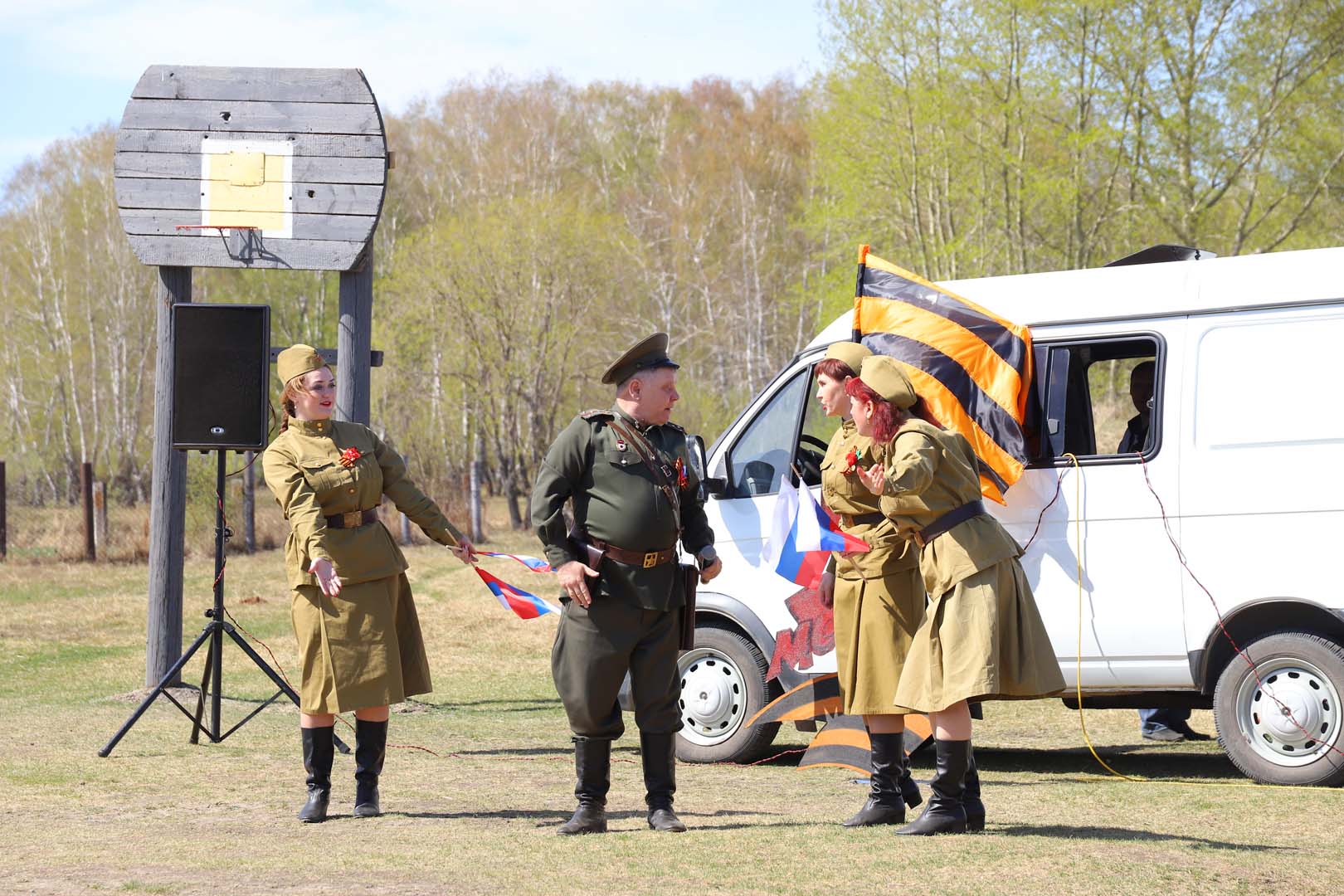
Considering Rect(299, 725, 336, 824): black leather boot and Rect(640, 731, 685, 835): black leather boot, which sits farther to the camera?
Rect(299, 725, 336, 824): black leather boot

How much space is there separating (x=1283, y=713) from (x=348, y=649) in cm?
441

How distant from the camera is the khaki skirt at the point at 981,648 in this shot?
5.57 meters

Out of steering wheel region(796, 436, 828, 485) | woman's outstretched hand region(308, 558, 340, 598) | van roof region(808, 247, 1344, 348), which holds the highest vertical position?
van roof region(808, 247, 1344, 348)

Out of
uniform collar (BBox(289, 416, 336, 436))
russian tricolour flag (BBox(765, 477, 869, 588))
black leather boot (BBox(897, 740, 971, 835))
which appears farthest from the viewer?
russian tricolour flag (BBox(765, 477, 869, 588))

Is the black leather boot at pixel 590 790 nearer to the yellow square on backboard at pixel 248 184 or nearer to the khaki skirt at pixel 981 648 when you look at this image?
the khaki skirt at pixel 981 648

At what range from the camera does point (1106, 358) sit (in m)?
8.16

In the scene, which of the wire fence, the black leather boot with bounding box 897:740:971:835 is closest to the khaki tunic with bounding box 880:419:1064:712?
the black leather boot with bounding box 897:740:971:835

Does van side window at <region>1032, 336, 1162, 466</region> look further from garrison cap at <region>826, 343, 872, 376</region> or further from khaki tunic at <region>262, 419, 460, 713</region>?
khaki tunic at <region>262, 419, 460, 713</region>

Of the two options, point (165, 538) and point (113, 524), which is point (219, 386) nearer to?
Answer: point (165, 538)

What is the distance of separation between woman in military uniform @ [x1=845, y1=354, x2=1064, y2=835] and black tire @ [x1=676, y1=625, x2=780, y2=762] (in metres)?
2.81

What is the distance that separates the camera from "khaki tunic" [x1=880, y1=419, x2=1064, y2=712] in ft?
18.3

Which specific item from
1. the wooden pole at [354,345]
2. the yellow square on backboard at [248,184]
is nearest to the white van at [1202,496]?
the wooden pole at [354,345]

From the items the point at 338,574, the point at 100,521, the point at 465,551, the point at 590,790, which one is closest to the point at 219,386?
the point at 465,551

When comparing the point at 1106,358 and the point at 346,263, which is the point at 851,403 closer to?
the point at 1106,358
